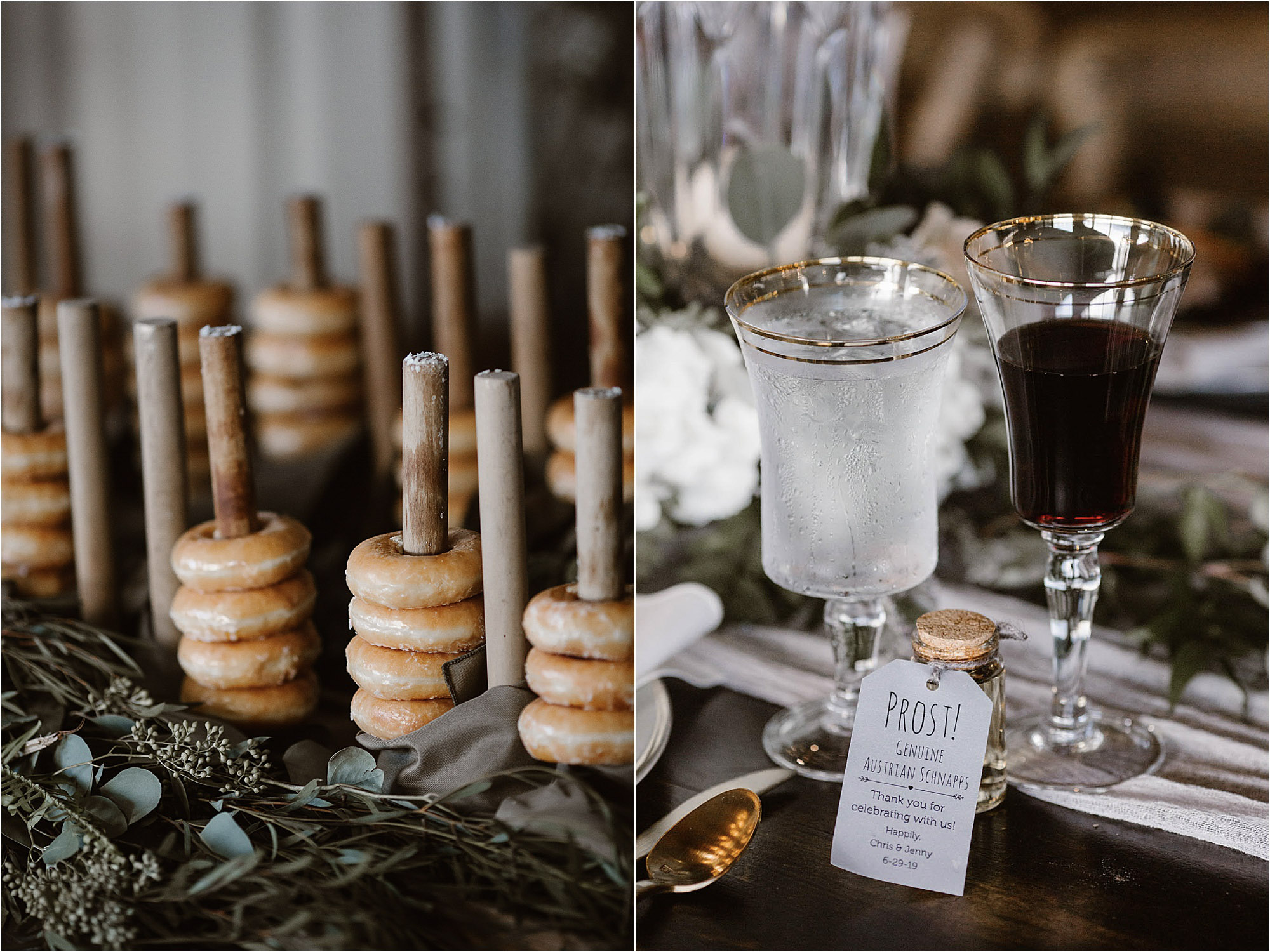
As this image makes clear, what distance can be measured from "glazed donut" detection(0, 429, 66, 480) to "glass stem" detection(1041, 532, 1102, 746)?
0.57 metres

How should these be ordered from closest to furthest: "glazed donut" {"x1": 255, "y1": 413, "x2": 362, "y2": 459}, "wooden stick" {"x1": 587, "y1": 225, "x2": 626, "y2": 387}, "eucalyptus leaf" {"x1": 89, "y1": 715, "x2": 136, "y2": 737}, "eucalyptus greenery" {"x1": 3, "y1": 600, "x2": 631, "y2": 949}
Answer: "eucalyptus greenery" {"x1": 3, "y1": 600, "x2": 631, "y2": 949}, "eucalyptus leaf" {"x1": 89, "y1": 715, "x2": 136, "y2": 737}, "wooden stick" {"x1": 587, "y1": 225, "x2": 626, "y2": 387}, "glazed donut" {"x1": 255, "y1": 413, "x2": 362, "y2": 459}

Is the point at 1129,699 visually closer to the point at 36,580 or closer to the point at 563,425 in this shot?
the point at 563,425

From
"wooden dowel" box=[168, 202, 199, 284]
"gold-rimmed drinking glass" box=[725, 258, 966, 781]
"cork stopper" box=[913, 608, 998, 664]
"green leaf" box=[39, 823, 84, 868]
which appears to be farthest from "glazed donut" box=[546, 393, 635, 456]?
"wooden dowel" box=[168, 202, 199, 284]

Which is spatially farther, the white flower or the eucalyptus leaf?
the white flower

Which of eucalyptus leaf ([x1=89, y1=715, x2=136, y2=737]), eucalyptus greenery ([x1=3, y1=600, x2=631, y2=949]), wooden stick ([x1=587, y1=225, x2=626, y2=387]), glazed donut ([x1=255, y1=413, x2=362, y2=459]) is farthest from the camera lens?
glazed donut ([x1=255, y1=413, x2=362, y2=459])

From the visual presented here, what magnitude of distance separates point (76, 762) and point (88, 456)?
17 cm

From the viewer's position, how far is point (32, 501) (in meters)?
0.63

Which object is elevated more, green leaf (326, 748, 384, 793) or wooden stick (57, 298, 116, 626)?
wooden stick (57, 298, 116, 626)

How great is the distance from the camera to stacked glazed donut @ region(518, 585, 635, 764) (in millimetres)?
459

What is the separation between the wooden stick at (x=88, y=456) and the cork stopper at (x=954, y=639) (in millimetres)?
461

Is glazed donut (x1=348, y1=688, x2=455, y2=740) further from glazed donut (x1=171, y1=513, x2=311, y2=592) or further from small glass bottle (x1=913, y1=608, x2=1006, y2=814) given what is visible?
small glass bottle (x1=913, y1=608, x2=1006, y2=814)

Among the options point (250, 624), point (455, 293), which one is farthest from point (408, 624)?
point (455, 293)

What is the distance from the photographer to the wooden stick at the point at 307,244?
957 millimetres

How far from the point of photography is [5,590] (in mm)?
635
